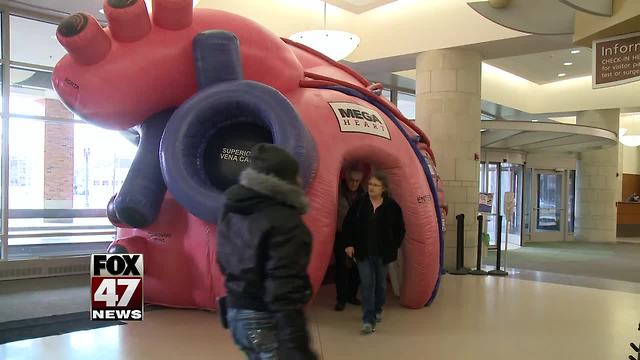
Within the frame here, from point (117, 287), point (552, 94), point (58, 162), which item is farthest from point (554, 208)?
point (117, 287)

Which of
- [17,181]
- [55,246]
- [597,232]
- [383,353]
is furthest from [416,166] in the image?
[597,232]

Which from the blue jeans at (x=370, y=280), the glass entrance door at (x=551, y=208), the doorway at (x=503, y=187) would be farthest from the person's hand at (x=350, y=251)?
the glass entrance door at (x=551, y=208)

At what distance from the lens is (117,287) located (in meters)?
5.52

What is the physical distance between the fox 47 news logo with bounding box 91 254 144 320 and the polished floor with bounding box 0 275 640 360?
23cm

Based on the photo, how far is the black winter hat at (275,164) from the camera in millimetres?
2213

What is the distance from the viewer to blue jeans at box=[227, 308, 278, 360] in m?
2.21

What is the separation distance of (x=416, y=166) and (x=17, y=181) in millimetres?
6746

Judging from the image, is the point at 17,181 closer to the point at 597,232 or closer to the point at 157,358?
the point at 157,358

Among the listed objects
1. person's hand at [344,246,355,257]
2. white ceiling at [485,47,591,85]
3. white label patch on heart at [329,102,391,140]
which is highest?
white ceiling at [485,47,591,85]

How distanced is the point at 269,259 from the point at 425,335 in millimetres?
3208

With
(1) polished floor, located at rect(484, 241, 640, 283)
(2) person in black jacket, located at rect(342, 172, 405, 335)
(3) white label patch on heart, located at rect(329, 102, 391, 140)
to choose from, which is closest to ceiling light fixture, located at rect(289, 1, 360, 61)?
(3) white label patch on heart, located at rect(329, 102, 391, 140)

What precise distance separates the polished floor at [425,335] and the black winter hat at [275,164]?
239cm

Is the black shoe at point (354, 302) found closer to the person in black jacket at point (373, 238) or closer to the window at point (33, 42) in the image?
the person in black jacket at point (373, 238)

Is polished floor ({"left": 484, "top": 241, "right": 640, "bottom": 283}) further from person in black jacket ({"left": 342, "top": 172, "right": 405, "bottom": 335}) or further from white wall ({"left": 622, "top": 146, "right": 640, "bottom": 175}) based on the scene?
white wall ({"left": 622, "top": 146, "right": 640, "bottom": 175})
